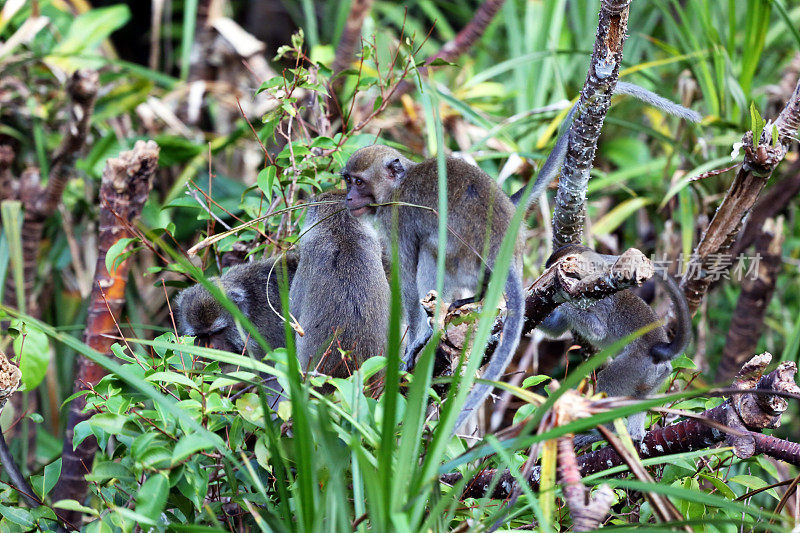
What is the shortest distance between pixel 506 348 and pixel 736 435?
70cm

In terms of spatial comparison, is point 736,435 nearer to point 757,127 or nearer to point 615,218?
point 757,127

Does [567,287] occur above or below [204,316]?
above

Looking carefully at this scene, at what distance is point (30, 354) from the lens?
2248 millimetres

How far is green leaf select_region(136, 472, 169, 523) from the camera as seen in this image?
63.4 inches

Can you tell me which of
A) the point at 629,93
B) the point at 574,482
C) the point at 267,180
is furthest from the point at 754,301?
the point at 574,482

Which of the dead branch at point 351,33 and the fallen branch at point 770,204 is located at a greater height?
the dead branch at point 351,33

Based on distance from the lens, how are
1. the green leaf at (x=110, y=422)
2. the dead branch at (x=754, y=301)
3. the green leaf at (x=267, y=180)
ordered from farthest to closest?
the dead branch at (x=754, y=301) < the green leaf at (x=267, y=180) < the green leaf at (x=110, y=422)

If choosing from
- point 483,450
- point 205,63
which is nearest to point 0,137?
point 205,63

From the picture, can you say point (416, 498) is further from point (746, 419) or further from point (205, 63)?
point (205, 63)

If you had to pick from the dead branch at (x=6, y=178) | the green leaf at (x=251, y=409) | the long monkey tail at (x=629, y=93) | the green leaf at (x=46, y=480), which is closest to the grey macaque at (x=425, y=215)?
the long monkey tail at (x=629, y=93)

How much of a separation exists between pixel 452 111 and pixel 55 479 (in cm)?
343

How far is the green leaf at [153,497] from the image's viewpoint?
63.4 inches

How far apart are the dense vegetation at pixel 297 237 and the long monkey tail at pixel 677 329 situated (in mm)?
165

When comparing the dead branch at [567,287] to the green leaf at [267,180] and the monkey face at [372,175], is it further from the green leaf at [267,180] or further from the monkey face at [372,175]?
the monkey face at [372,175]
